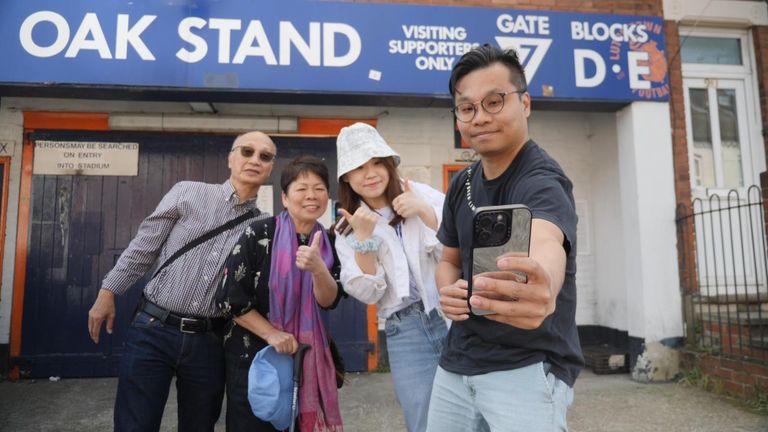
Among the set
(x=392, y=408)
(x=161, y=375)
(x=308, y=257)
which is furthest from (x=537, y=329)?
(x=392, y=408)

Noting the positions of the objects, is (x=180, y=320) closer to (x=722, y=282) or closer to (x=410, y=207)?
(x=410, y=207)

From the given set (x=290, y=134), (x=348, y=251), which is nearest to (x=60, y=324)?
(x=290, y=134)

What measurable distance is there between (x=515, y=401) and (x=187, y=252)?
1900 mm

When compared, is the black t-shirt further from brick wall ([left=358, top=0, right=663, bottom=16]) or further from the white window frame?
the white window frame

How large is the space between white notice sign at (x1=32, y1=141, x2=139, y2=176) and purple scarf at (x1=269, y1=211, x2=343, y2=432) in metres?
4.08

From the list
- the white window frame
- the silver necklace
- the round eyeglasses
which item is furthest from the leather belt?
the white window frame

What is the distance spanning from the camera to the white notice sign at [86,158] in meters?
5.49

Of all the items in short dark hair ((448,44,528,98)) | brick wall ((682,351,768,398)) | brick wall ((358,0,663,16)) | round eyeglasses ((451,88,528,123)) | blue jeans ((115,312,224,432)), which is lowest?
brick wall ((682,351,768,398))

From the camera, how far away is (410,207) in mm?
2145

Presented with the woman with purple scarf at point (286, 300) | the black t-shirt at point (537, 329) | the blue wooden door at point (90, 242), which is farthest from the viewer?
the blue wooden door at point (90, 242)

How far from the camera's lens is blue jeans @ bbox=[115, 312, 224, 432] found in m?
2.40

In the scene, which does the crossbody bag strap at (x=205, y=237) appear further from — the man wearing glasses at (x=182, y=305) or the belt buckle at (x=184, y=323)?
the belt buckle at (x=184, y=323)

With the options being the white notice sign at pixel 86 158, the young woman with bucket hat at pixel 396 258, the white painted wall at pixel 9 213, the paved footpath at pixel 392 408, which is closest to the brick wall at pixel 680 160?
the paved footpath at pixel 392 408

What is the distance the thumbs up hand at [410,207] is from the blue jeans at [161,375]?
4.12ft
